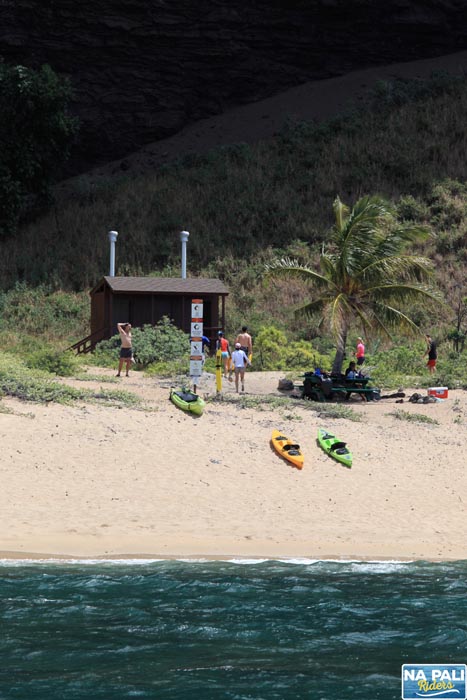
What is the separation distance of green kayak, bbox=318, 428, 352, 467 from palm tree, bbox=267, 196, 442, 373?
6.35m

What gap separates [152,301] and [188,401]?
17.2 meters

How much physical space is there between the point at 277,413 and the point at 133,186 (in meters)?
41.6

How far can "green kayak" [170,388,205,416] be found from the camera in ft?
70.3

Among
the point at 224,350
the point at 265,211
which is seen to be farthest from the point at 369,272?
the point at 265,211

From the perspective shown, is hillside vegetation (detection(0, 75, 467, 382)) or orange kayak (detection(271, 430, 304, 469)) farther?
hillside vegetation (detection(0, 75, 467, 382))

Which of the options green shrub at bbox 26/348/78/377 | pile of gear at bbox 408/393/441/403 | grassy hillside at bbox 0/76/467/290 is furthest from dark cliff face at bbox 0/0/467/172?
pile of gear at bbox 408/393/441/403

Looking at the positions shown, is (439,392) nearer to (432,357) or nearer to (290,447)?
(432,357)

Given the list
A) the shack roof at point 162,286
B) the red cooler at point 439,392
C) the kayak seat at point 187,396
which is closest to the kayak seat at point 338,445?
the kayak seat at point 187,396

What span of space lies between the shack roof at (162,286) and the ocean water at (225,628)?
2567 cm

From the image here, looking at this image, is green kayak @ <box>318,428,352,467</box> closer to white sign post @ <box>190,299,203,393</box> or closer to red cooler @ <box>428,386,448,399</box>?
white sign post @ <box>190,299,203,393</box>

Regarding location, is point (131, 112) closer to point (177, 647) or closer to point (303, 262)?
point (303, 262)

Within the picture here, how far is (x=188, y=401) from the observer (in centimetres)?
2200

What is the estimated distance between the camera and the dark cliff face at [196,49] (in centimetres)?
6831

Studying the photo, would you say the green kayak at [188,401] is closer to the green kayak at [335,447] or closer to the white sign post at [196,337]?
the white sign post at [196,337]
